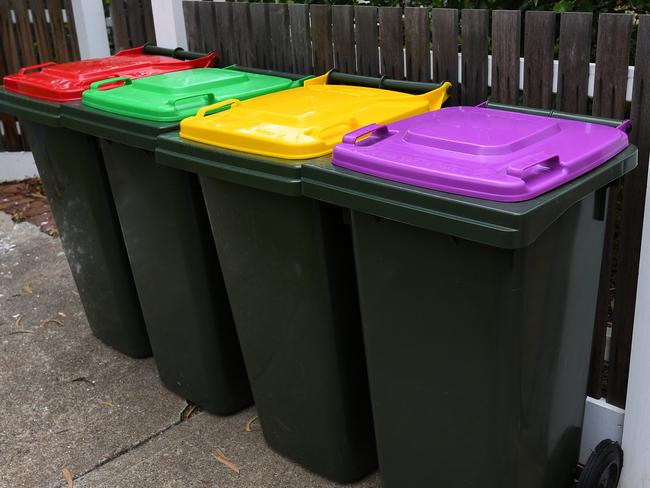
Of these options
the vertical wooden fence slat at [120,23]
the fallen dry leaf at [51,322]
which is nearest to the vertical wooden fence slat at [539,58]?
the fallen dry leaf at [51,322]

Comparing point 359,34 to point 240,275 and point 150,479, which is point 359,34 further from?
point 150,479

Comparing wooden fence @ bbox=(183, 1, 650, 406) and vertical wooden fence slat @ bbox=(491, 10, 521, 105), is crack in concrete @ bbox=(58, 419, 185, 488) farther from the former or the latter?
vertical wooden fence slat @ bbox=(491, 10, 521, 105)

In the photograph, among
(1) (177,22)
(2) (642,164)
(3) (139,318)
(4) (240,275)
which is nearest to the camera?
(2) (642,164)

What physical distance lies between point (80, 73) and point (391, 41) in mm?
1398

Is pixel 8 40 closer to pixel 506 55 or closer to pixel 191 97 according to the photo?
pixel 191 97

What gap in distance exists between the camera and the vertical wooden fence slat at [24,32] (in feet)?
19.0

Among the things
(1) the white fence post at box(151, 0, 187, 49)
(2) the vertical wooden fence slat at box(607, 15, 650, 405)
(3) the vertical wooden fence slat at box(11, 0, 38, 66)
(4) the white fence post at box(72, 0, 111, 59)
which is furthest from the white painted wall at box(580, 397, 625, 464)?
(3) the vertical wooden fence slat at box(11, 0, 38, 66)

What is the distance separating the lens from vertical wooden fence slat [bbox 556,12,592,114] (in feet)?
8.02

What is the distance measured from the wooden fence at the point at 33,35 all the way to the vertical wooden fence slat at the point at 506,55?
12.4 ft

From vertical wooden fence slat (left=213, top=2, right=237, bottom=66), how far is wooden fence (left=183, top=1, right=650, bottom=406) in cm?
28

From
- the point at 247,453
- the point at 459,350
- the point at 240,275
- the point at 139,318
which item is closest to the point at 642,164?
the point at 459,350

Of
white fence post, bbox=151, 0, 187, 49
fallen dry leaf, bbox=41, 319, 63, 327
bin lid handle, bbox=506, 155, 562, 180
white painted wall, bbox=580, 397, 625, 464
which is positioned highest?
white fence post, bbox=151, 0, 187, 49

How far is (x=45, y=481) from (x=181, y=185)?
1.27 meters

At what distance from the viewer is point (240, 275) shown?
264cm
